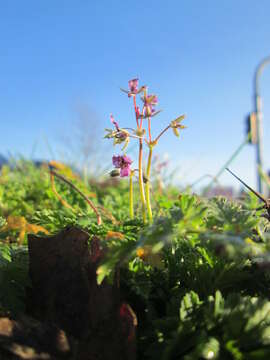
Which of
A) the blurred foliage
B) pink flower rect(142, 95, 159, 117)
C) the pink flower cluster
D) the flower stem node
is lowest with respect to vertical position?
the blurred foliage

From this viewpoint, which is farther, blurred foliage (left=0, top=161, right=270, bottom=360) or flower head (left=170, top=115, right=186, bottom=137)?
flower head (left=170, top=115, right=186, bottom=137)

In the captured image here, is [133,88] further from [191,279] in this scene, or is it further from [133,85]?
[191,279]

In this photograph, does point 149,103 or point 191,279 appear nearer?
point 191,279

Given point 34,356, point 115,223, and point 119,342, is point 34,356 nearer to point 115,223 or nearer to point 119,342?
point 119,342

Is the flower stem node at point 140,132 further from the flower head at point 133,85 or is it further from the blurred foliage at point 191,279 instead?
the blurred foliage at point 191,279

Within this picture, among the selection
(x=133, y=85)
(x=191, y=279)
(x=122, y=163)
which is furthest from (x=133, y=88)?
(x=191, y=279)

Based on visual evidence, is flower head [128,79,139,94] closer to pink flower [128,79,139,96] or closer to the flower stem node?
pink flower [128,79,139,96]

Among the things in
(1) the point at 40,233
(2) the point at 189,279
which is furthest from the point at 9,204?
(2) the point at 189,279
